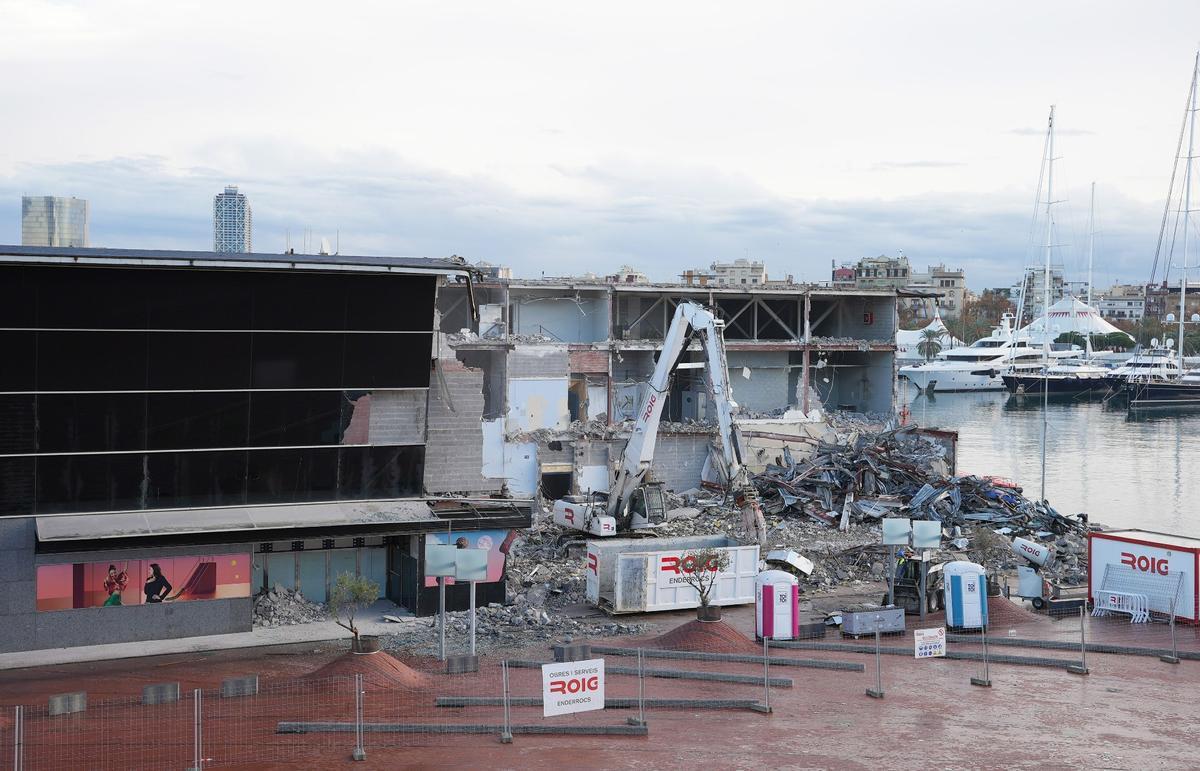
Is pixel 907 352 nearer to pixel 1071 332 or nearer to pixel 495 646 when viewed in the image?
pixel 1071 332

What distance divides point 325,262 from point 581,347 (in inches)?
1334

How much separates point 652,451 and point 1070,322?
120 metres

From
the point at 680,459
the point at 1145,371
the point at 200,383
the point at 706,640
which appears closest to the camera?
the point at 706,640

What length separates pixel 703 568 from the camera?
28.7 m

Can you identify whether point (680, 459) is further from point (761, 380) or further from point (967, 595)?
point (967, 595)

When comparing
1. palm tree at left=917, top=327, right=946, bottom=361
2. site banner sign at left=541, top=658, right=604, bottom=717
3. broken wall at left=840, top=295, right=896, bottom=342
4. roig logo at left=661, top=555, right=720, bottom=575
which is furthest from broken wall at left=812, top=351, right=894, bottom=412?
palm tree at left=917, top=327, right=946, bottom=361

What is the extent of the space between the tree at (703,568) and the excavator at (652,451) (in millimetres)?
8520

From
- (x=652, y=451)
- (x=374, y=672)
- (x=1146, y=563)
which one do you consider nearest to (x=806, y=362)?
(x=652, y=451)

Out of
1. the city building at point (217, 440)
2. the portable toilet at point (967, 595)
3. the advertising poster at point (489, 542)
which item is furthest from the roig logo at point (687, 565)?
the portable toilet at point (967, 595)

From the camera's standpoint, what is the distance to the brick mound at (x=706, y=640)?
25.2m

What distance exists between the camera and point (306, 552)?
2931 cm

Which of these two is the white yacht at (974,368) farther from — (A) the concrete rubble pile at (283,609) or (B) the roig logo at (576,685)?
(B) the roig logo at (576,685)

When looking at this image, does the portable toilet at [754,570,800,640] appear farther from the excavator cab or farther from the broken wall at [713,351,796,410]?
the broken wall at [713,351,796,410]

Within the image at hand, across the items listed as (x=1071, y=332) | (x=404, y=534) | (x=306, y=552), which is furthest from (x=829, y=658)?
(x=1071, y=332)
